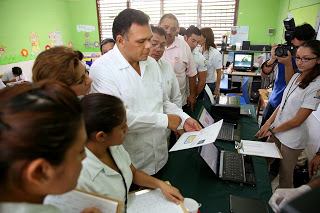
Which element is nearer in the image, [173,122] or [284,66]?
[173,122]

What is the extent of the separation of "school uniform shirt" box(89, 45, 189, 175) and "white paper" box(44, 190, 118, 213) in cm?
57

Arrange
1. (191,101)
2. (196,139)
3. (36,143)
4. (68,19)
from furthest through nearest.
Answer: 1. (68,19)
2. (191,101)
3. (196,139)
4. (36,143)

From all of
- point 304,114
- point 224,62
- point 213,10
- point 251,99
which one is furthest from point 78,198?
point 213,10

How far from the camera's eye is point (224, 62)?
6227mm

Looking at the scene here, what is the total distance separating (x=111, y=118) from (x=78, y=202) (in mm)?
→ 329

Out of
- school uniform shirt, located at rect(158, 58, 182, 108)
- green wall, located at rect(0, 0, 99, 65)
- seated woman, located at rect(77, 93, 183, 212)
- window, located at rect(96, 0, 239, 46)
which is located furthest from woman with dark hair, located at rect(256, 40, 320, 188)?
green wall, located at rect(0, 0, 99, 65)

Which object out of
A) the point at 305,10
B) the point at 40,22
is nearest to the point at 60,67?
the point at 305,10

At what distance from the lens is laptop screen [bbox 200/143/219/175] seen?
3.98 ft

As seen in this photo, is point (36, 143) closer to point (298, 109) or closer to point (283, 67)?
point (298, 109)

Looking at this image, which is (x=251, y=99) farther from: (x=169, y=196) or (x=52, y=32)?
(x=52, y=32)

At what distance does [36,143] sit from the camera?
14.7 inches

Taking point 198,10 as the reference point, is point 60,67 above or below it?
below

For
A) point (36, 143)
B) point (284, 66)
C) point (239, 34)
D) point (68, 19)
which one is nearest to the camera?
point (36, 143)

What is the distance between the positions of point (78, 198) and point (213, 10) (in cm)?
702
